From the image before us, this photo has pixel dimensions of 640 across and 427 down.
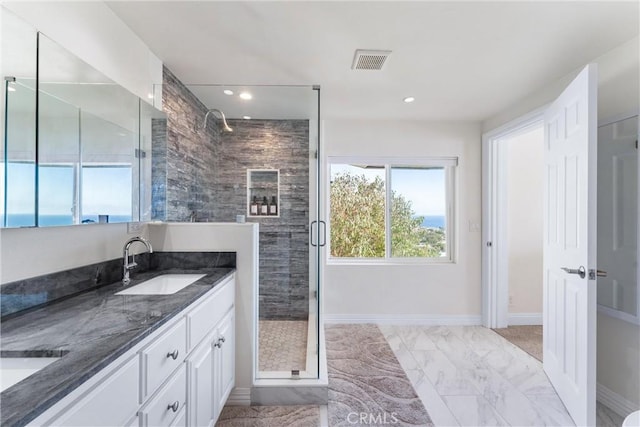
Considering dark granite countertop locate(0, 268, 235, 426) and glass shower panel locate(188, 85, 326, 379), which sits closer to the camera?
dark granite countertop locate(0, 268, 235, 426)

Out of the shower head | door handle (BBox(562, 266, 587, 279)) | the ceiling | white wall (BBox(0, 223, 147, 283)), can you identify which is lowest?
door handle (BBox(562, 266, 587, 279))

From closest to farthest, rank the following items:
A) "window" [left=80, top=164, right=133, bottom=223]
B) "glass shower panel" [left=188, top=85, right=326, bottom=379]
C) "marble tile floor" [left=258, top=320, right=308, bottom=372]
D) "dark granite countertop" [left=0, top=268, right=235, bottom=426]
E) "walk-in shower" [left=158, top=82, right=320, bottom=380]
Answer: "dark granite countertop" [left=0, top=268, right=235, bottom=426], "window" [left=80, top=164, right=133, bottom=223], "marble tile floor" [left=258, top=320, right=308, bottom=372], "walk-in shower" [left=158, top=82, right=320, bottom=380], "glass shower panel" [left=188, top=85, right=326, bottom=379]

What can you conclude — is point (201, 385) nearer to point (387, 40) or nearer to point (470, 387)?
point (470, 387)

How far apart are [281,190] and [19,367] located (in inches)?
92.8

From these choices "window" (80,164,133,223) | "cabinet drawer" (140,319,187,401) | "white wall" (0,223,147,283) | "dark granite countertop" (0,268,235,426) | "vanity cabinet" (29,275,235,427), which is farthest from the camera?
"window" (80,164,133,223)

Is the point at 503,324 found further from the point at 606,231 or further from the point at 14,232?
the point at 14,232

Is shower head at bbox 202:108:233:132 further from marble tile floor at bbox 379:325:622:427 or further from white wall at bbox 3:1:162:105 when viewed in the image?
marble tile floor at bbox 379:325:622:427

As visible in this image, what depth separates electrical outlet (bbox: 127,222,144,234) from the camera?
184 cm

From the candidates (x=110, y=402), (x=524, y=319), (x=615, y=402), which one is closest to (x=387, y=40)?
(x=110, y=402)

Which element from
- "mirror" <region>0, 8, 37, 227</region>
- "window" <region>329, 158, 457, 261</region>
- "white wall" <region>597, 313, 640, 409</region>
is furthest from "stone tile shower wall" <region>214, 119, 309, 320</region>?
"white wall" <region>597, 313, 640, 409</region>

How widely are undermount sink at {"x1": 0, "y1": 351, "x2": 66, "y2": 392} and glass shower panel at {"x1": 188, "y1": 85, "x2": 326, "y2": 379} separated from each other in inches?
71.2

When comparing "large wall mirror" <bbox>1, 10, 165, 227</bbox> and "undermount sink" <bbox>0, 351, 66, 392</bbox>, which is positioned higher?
"large wall mirror" <bbox>1, 10, 165, 227</bbox>

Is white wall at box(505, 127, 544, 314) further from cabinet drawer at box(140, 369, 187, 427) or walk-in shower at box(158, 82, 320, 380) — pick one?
cabinet drawer at box(140, 369, 187, 427)

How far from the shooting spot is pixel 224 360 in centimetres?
182
